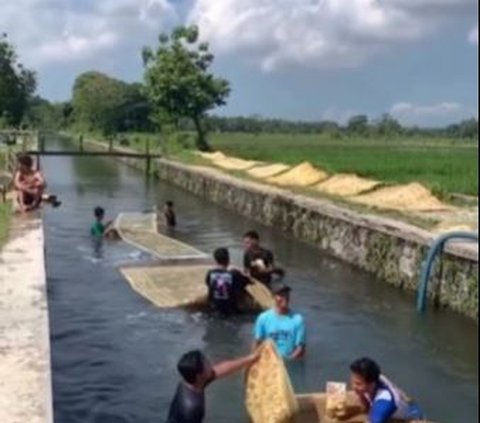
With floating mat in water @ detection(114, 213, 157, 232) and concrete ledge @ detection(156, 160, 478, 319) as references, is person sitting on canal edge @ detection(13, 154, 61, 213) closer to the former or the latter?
floating mat in water @ detection(114, 213, 157, 232)

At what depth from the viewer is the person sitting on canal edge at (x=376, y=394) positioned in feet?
23.5

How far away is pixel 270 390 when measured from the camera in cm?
792

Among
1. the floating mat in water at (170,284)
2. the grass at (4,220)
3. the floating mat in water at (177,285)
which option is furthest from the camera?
the grass at (4,220)

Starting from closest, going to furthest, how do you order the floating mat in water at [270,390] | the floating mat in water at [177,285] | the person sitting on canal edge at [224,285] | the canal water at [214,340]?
the floating mat in water at [270,390]
the canal water at [214,340]
the person sitting on canal edge at [224,285]
the floating mat in water at [177,285]

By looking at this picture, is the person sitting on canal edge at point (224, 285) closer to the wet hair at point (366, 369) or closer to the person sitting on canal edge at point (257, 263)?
the person sitting on canal edge at point (257, 263)

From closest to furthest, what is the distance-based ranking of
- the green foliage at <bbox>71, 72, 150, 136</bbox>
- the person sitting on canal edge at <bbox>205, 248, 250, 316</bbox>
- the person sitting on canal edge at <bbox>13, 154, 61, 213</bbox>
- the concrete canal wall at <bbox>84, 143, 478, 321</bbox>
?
the person sitting on canal edge at <bbox>205, 248, 250, 316</bbox> < the concrete canal wall at <bbox>84, 143, 478, 321</bbox> < the person sitting on canal edge at <bbox>13, 154, 61, 213</bbox> < the green foliage at <bbox>71, 72, 150, 136</bbox>

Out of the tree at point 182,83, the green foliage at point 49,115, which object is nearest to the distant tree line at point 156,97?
the tree at point 182,83

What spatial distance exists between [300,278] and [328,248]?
150 inches

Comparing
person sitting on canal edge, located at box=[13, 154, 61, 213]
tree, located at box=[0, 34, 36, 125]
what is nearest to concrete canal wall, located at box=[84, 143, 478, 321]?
person sitting on canal edge, located at box=[13, 154, 61, 213]

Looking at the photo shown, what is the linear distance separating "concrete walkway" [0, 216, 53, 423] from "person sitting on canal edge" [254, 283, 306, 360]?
2493 mm

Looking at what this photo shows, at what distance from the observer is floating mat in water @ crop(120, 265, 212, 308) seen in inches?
560

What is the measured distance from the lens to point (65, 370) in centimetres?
1121

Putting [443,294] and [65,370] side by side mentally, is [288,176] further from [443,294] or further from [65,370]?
[65,370]

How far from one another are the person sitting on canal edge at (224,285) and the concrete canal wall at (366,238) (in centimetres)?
365
